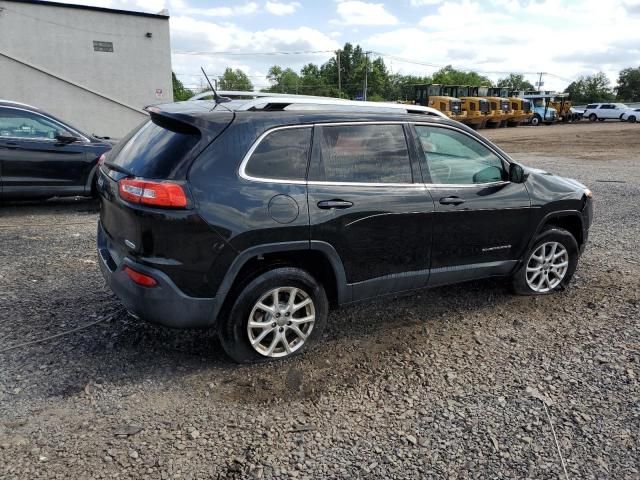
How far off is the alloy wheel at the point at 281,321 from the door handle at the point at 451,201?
4.29 ft

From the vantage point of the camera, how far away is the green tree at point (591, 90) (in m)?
82.2

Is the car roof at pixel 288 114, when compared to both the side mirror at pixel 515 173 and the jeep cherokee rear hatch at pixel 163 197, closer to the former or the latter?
the jeep cherokee rear hatch at pixel 163 197

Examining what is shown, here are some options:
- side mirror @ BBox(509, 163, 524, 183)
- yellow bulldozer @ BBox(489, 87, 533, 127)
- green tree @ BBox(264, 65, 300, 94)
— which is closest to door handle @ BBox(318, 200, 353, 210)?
side mirror @ BBox(509, 163, 524, 183)

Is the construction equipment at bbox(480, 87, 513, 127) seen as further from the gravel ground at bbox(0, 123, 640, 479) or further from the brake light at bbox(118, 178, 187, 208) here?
the brake light at bbox(118, 178, 187, 208)

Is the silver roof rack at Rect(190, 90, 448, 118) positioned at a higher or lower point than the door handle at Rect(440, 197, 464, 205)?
higher

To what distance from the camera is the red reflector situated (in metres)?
3.12

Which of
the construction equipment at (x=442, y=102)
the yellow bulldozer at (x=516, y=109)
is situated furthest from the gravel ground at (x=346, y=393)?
the yellow bulldozer at (x=516, y=109)

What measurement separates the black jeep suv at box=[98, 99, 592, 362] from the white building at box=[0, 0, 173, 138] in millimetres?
14341

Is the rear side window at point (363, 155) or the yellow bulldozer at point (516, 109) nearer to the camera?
the rear side window at point (363, 155)

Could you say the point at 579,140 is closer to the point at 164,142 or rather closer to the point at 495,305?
the point at 495,305

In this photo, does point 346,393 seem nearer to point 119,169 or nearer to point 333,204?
point 333,204

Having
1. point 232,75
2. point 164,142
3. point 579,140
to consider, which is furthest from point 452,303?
point 232,75

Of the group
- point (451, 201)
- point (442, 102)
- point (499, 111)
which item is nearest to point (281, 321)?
point (451, 201)

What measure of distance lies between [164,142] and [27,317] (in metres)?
2.04
